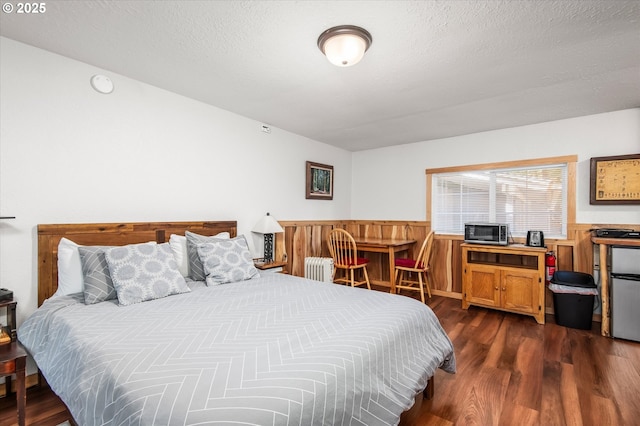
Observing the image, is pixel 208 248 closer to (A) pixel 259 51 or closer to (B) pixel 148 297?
(B) pixel 148 297

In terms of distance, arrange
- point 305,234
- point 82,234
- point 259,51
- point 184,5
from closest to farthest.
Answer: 1. point 184,5
2. point 259,51
3. point 82,234
4. point 305,234

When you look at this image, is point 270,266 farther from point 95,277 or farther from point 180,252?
point 95,277

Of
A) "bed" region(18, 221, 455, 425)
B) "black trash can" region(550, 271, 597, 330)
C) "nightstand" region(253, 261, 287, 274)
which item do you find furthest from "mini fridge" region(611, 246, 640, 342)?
"nightstand" region(253, 261, 287, 274)

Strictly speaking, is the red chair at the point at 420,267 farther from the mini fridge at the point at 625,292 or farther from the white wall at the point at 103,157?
the white wall at the point at 103,157

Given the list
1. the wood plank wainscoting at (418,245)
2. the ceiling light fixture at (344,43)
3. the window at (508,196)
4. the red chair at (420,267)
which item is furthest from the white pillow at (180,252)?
the window at (508,196)

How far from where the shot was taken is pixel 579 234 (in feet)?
10.9

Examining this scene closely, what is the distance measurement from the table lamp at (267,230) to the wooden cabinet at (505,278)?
2358 millimetres

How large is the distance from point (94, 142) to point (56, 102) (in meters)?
0.32

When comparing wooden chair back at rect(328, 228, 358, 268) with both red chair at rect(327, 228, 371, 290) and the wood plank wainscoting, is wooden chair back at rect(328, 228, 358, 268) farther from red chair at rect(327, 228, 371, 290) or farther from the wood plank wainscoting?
the wood plank wainscoting

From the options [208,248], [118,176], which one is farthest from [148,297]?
[118,176]

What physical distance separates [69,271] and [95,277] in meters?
0.23

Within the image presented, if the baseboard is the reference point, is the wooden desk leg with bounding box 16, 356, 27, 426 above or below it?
above

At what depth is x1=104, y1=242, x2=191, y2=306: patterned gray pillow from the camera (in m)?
1.86

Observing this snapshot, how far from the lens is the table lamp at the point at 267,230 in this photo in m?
3.31
